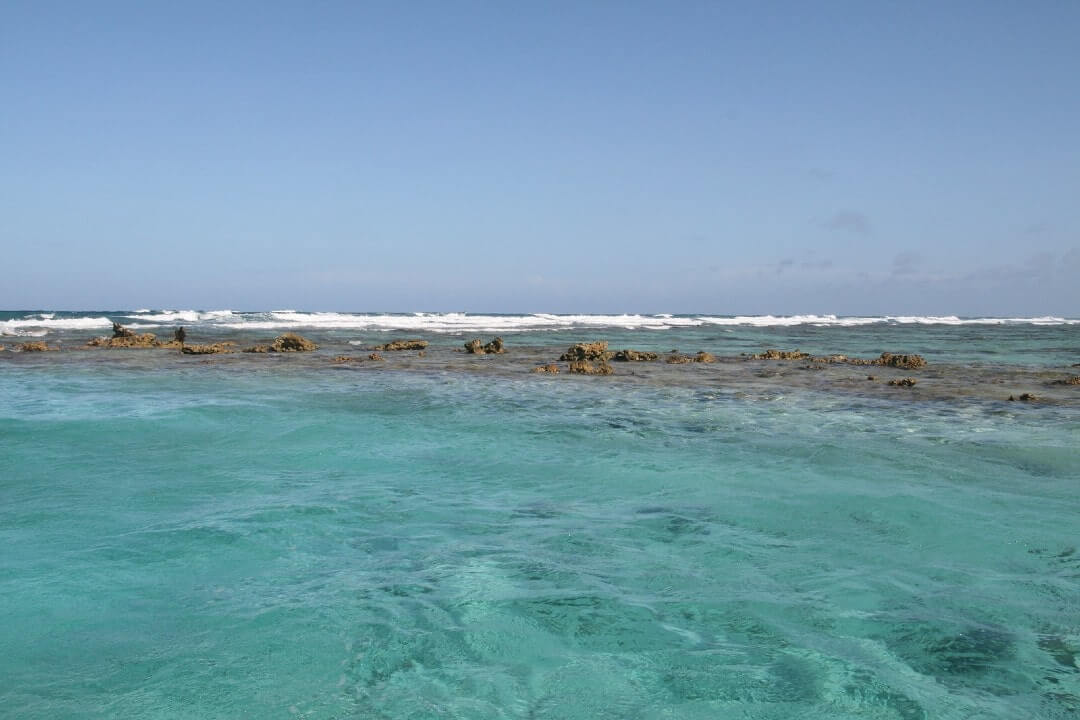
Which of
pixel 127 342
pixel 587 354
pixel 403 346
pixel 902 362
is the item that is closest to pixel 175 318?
pixel 127 342

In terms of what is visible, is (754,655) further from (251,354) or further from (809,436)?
(251,354)

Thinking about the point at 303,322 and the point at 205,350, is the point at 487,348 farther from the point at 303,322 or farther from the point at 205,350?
the point at 303,322

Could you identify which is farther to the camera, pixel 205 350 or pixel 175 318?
pixel 175 318

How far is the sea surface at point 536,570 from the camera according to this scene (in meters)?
3.29

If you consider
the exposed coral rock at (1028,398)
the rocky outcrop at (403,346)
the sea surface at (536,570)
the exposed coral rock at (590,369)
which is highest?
the rocky outcrop at (403,346)

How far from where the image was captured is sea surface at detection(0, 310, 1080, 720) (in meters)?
3.29

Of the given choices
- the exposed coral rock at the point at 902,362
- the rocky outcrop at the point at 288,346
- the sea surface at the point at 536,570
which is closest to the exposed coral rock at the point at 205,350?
Answer: the rocky outcrop at the point at 288,346

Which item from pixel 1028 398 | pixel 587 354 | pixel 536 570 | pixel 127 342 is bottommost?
pixel 536 570

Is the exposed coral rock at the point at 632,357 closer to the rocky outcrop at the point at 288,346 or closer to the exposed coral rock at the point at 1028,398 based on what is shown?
the exposed coral rock at the point at 1028,398

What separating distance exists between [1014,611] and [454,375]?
12.4 meters

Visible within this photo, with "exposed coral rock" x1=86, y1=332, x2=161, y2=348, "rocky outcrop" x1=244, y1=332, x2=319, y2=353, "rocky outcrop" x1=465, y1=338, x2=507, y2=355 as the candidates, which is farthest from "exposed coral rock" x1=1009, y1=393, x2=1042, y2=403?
"exposed coral rock" x1=86, y1=332, x2=161, y2=348

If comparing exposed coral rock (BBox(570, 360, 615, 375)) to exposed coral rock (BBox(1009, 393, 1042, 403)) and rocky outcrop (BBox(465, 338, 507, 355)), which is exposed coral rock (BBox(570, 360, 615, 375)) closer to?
rocky outcrop (BBox(465, 338, 507, 355))

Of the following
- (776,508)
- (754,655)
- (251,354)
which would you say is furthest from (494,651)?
(251,354)

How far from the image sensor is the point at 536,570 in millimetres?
4656
